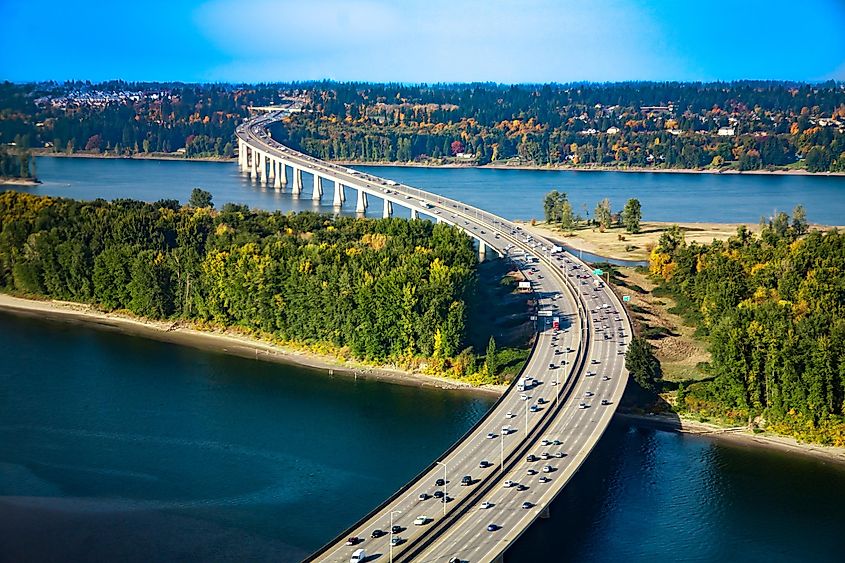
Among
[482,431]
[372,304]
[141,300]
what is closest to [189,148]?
[141,300]

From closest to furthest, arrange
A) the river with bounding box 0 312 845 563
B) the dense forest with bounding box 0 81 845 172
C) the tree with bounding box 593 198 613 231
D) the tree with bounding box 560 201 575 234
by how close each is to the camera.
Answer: the river with bounding box 0 312 845 563 → the tree with bounding box 560 201 575 234 → the tree with bounding box 593 198 613 231 → the dense forest with bounding box 0 81 845 172

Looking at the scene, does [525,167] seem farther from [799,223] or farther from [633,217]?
[799,223]

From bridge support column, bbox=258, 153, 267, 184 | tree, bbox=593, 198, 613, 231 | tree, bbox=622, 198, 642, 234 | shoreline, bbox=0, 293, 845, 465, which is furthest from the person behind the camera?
bridge support column, bbox=258, 153, 267, 184

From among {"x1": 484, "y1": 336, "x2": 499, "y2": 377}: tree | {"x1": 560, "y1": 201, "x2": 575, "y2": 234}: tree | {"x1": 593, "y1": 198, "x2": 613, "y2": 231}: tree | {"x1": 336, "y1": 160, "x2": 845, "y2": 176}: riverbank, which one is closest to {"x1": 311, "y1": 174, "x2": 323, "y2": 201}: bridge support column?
{"x1": 560, "y1": 201, "x2": 575, "y2": 234}: tree

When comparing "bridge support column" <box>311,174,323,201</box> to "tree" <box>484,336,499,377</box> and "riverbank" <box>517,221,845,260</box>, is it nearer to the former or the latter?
"riverbank" <box>517,221,845,260</box>

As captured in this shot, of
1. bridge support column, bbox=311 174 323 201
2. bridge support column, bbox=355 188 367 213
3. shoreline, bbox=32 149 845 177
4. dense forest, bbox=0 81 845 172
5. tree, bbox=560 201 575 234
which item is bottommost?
tree, bbox=560 201 575 234

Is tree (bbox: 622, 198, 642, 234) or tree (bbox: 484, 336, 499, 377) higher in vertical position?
tree (bbox: 622, 198, 642, 234)

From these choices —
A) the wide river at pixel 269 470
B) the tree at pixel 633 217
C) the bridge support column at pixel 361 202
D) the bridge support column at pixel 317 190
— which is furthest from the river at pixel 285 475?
the bridge support column at pixel 317 190
